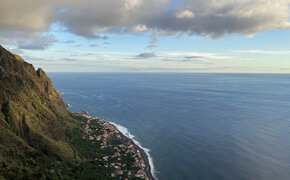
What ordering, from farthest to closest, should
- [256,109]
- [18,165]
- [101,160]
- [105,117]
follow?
[256,109] → [105,117] → [101,160] → [18,165]

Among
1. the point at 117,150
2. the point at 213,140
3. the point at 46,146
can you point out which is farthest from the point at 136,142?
the point at 46,146

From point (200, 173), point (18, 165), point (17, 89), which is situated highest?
point (17, 89)

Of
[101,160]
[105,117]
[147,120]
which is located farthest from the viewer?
[105,117]

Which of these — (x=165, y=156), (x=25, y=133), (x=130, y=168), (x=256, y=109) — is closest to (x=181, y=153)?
(x=165, y=156)

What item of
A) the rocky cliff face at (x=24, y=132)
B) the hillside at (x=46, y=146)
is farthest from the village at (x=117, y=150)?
the rocky cliff face at (x=24, y=132)

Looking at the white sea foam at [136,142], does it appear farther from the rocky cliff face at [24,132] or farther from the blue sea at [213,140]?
the rocky cliff face at [24,132]

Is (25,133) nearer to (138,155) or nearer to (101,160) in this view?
(101,160)

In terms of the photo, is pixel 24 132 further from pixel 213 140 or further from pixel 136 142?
pixel 213 140

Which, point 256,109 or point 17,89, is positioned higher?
point 17,89
